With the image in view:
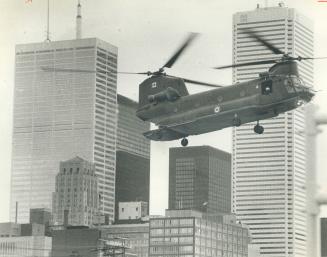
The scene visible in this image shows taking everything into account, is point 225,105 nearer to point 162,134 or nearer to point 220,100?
point 220,100

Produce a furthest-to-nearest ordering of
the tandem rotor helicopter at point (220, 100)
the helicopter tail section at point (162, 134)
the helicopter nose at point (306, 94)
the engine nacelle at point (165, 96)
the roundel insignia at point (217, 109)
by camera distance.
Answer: the engine nacelle at point (165, 96) → the helicopter tail section at point (162, 134) → the roundel insignia at point (217, 109) → the tandem rotor helicopter at point (220, 100) → the helicopter nose at point (306, 94)

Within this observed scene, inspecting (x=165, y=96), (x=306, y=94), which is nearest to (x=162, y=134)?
(x=165, y=96)

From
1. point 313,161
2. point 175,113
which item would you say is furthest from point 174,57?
point 313,161

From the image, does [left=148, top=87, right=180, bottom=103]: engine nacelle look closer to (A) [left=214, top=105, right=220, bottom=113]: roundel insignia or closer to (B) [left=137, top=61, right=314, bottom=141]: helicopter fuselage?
(B) [left=137, top=61, right=314, bottom=141]: helicopter fuselage

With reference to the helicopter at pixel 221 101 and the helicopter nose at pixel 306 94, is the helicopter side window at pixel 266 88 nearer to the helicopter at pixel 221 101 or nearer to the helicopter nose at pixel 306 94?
the helicopter at pixel 221 101

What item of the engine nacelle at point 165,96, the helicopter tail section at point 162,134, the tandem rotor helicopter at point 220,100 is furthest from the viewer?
the engine nacelle at point 165,96

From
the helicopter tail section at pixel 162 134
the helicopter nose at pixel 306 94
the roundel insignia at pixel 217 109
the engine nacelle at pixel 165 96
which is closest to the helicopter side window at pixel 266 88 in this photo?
the helicopter nose at pixel 306 94

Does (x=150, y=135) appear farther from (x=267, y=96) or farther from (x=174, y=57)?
(x=267, y=96)

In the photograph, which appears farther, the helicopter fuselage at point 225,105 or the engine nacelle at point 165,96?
the engine nacelle at point 165,96
